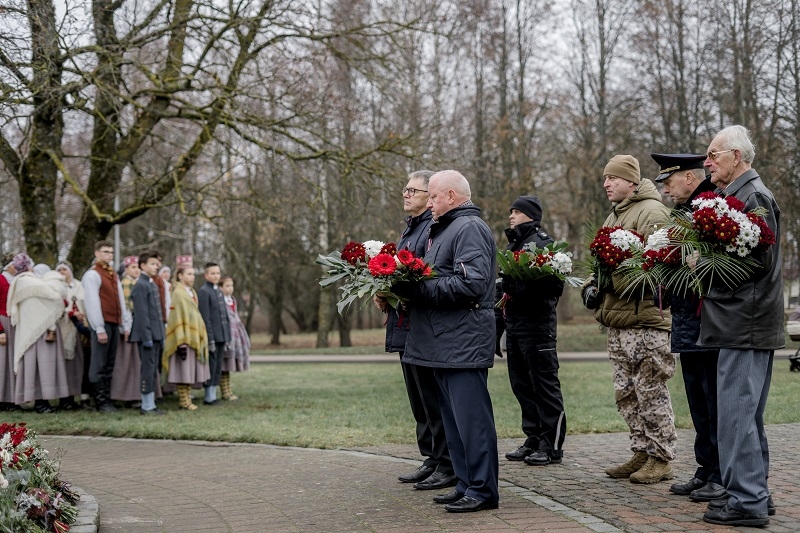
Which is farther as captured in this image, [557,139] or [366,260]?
[557,139]

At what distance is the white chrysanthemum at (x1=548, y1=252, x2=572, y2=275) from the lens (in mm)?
7719

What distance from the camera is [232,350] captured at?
48.4 ft

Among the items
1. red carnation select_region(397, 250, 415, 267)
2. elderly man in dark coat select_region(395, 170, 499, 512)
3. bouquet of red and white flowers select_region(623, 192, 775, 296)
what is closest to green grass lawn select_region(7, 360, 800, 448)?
elderly man in dark coat select_region(395, 170, 499, 512)

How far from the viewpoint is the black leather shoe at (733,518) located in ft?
18.1

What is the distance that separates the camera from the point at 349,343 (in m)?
36.7

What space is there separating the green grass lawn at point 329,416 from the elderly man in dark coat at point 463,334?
3239 millimetres

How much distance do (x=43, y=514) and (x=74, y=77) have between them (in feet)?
34.7

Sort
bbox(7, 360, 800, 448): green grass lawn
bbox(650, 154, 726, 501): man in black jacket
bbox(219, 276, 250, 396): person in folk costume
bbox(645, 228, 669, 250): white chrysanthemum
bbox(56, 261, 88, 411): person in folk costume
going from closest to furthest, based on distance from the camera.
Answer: bbox(645, 228, 669, 250): white chrysanthemum → bbox(650, 154, 726, 501): man in black jacket → bbox(7, 360, 800, 448): green grass lawn → bbox(56, 261, 88, 411): person in folk costume → bbox(219, 276, 250, 396): person in folk costume

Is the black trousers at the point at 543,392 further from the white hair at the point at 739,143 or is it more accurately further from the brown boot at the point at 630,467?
the white hair at the point at 739,143

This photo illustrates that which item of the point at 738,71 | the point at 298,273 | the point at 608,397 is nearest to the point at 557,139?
the point at 738,71

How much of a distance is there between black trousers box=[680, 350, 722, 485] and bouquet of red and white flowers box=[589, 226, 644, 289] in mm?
829

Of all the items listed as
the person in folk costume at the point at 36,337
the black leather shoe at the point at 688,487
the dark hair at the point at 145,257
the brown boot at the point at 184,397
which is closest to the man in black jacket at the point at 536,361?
the black leather shoe at the point at 688,487

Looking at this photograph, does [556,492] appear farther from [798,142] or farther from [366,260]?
[798,142]

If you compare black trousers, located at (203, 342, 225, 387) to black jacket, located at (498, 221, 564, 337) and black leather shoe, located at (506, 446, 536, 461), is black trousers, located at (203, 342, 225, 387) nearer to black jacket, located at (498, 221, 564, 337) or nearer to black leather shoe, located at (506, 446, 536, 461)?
black leather shoe, located at (506, 446, 536, 461)
